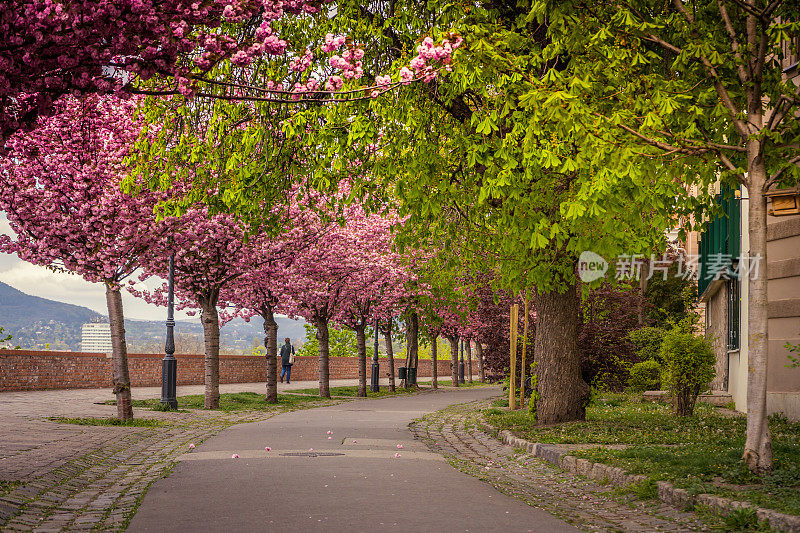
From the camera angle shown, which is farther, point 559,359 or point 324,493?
point 559,359

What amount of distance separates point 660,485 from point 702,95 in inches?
152

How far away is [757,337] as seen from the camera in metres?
8.07

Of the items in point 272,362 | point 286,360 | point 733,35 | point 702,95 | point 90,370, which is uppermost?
point 733,35

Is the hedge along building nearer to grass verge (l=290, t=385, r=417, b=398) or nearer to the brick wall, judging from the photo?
grass verge (l=290, t=385, r=417, b=398)

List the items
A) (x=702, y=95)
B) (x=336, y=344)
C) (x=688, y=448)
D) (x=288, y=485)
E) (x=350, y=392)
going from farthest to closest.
Answer: (x=336, y=344) < (x=350, y=392) < (x=688, y=448) < (x=702, y=95) < (x=288, y=485)

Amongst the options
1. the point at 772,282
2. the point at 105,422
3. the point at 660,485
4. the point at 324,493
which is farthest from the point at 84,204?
the point at 772,282

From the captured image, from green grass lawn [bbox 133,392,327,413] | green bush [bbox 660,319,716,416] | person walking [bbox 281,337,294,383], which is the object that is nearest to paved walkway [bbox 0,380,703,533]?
green bush [bbox 660,319,716,416]

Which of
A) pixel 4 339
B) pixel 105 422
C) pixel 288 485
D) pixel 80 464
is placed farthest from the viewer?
pixel 4 339

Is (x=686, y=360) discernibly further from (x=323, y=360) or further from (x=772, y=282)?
(x=323, y=360)

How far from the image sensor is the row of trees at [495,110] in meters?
6.52

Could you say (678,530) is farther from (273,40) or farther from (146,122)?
(146,122)

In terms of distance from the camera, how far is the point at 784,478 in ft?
24.0

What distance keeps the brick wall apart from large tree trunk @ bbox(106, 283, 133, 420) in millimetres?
10947

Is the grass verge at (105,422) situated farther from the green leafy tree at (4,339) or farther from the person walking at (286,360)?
the person walking at (286,360)
